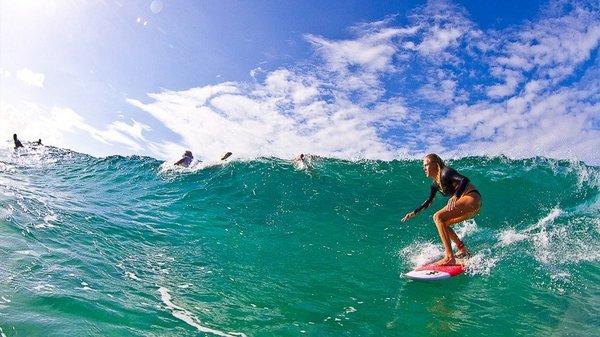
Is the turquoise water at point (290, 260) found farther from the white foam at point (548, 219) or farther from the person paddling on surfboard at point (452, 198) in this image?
the person paddling on surfboard at point (452, 198)

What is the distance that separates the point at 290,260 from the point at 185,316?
11.6 ft

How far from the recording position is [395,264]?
843cm

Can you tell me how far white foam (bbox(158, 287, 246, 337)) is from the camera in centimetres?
443

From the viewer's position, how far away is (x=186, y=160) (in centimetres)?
2100

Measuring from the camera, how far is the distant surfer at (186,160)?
20.7m

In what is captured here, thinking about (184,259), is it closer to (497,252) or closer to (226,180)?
(497,252)

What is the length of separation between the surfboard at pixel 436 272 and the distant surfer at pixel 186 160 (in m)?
15.9

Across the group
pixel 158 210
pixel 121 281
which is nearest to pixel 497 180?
pixel 158 210

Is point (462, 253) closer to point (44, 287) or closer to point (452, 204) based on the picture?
point (452, 204)

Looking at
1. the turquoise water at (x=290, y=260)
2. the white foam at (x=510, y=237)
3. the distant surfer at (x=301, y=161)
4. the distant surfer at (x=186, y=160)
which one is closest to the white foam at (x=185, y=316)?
the turquoise water at (x=290, y=260)

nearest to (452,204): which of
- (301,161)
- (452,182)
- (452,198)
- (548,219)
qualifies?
(452,198)

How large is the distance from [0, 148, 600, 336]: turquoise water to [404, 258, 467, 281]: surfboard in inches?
6.6

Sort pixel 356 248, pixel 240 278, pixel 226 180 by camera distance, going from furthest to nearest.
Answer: pixel 226 180 < pixel 356 248 < pixel 240 278

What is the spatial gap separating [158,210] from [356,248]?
21.2 ft
